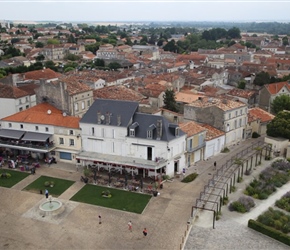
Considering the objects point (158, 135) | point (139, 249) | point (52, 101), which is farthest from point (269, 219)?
point (52, 101)

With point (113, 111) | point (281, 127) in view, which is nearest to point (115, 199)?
point (113, 111)

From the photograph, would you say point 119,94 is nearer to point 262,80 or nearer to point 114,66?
point 262,80

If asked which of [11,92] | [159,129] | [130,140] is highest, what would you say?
[11,92]

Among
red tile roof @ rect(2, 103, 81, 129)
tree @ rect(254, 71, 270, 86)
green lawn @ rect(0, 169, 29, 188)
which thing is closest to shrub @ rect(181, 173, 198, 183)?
red tile roof @ rect(2, 103, 81, 129)

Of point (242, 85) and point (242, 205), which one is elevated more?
point (242, 85)

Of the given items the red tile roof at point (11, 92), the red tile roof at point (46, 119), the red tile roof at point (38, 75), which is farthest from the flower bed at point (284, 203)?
the red tile roof at point (38, 75)

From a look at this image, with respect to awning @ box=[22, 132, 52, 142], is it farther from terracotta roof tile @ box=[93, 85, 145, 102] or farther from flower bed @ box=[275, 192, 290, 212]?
flower bed @ box=[275, 192, 290, 212]

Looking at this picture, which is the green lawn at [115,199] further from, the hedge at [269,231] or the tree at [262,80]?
the tree at [262,80]
